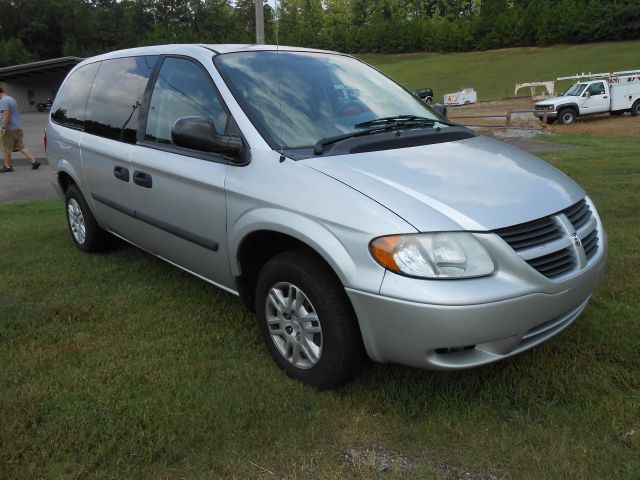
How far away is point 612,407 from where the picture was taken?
98.0 inches

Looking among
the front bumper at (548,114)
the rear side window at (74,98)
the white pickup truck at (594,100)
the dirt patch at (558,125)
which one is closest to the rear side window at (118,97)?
the rear side window at (74,98)

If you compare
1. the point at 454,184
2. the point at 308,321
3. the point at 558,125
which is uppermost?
the point at 454,184

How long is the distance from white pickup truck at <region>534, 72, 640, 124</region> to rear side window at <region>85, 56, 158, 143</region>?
22.7 meters

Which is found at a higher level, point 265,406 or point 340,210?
point 340,210

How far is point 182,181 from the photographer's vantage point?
3.28 metres

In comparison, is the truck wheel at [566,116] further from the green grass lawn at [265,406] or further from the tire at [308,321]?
the tire at [308,321]

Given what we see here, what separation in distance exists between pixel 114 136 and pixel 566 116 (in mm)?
23987

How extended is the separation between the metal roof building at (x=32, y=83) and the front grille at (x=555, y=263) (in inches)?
1711

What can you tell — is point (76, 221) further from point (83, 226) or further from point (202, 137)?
point (202, 137)

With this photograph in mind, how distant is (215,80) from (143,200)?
40.3 inches

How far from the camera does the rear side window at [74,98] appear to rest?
15.4 feet

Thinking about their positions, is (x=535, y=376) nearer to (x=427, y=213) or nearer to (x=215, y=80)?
(x=427, y=213)

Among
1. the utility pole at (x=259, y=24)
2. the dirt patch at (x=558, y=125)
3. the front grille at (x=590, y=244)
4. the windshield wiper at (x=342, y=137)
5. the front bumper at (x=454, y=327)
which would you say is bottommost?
the dirt patch at (x=558, y=125)

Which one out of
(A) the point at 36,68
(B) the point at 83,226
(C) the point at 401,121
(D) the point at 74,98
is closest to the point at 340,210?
(C) the point at 401,121
